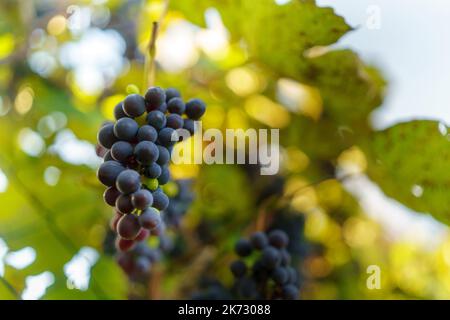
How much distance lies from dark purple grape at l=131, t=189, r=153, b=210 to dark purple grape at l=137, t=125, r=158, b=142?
0.06 m

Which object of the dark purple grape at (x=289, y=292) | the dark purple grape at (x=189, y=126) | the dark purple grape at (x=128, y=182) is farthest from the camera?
the dark purple grape at (x=289, y=292)

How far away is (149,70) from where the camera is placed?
0.69 m

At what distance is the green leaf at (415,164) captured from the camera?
74cm

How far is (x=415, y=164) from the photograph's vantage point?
0.78 metres

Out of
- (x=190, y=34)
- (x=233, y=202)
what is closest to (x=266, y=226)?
(x=233, y=202)

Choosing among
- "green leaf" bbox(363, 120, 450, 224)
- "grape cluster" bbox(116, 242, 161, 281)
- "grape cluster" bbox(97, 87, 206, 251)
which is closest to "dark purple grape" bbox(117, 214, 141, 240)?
"grape cluster" bbox(97, 87, 206, 251)

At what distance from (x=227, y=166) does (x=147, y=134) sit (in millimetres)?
524

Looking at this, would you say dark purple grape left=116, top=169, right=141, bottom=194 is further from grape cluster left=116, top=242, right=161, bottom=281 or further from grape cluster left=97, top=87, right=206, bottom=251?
grape cluster left=116, top=242, right=161, bottom=281

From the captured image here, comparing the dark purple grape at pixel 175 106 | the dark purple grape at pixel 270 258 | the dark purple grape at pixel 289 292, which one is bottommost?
the dark purple grape at pixel 289 292

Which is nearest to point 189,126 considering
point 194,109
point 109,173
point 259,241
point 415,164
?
point 194,109

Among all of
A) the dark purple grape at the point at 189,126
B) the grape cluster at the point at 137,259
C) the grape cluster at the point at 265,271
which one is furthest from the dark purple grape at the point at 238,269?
the dark purple grape at the point at 189,126

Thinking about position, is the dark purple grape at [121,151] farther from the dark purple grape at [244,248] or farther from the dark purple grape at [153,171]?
the dark purple grape at [244,248]

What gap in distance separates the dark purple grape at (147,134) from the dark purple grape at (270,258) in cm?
28
